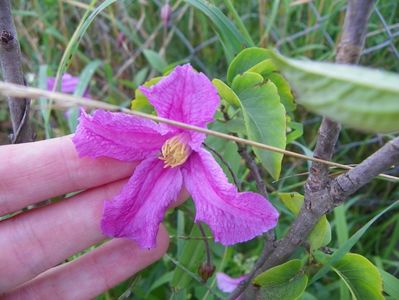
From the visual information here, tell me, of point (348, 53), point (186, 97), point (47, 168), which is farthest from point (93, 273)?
point (348, 53)

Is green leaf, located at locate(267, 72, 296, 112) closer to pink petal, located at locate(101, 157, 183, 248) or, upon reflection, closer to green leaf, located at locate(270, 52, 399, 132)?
pink petal, located at locate(101, 157, 183, 248)

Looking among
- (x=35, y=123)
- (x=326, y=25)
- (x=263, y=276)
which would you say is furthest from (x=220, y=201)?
(x=35, y=123)

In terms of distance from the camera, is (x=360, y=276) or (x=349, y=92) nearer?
(x=349, y=92)

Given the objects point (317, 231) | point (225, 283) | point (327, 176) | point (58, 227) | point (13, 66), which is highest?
point (13, 66)

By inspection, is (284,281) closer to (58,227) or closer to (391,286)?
(391,286)

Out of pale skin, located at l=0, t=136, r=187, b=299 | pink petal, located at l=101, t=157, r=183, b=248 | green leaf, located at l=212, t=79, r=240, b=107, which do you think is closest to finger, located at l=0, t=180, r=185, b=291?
pale skin, located at l=0, t=136, r=187, b=299

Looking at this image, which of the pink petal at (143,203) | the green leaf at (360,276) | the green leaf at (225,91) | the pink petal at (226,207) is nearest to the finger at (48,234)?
the pink petal at (143,203)

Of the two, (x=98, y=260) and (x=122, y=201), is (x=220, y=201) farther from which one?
(x=98, y=260)
